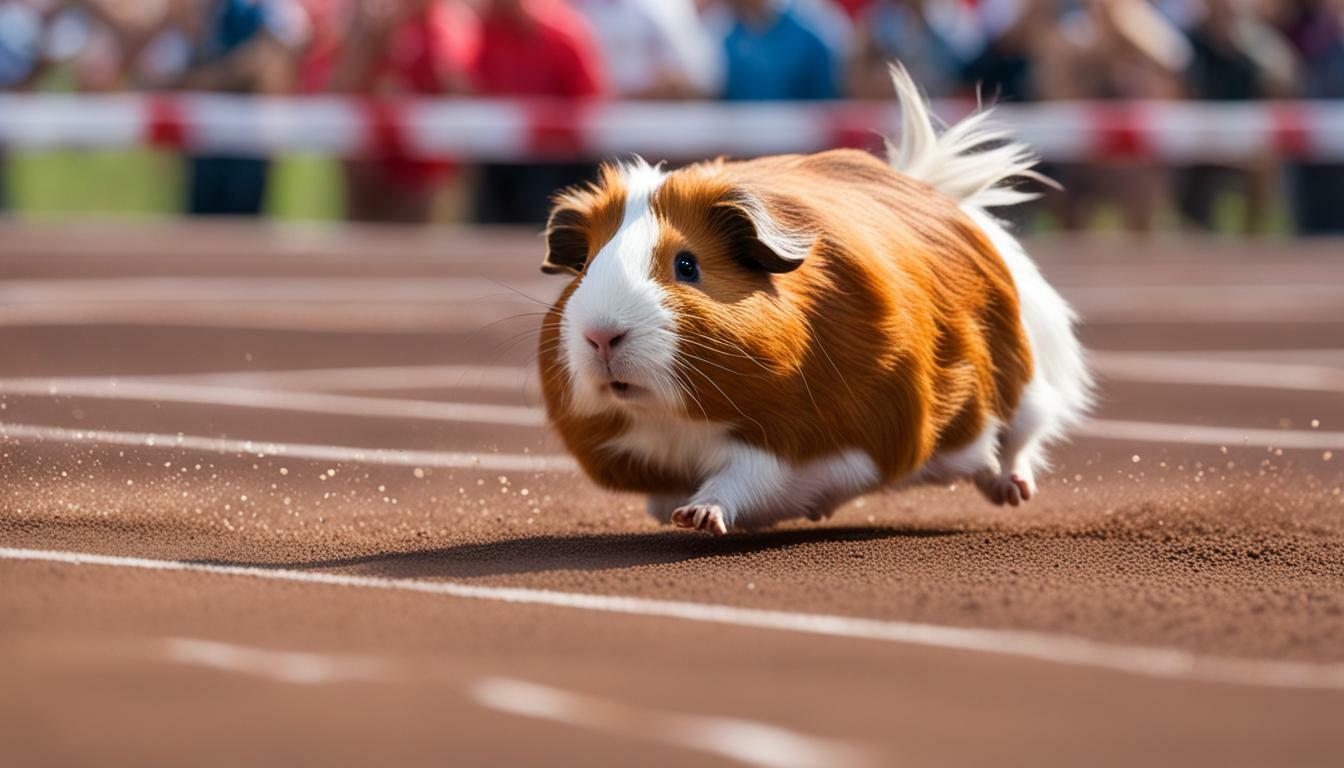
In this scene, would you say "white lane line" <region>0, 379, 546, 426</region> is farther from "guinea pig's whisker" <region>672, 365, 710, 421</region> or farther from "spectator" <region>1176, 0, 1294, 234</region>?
"spectator" <region>1176, 0, 1294, 234</region>

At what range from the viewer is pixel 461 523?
6742 millimetres

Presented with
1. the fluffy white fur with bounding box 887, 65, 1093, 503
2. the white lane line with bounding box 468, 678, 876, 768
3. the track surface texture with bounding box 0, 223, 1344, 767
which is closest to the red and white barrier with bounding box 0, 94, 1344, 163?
the track surface texture with bounding box 0, 223, 1344, 767

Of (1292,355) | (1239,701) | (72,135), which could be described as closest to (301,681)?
(1239,701)

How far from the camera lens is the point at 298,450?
25.9 feet

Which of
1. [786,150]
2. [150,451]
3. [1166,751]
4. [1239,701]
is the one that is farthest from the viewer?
[786,150]

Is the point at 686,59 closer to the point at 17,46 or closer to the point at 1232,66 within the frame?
the point at 1232,66

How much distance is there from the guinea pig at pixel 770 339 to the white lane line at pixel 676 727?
1.49 meters

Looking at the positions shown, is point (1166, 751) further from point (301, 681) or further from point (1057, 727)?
point (301, 681)

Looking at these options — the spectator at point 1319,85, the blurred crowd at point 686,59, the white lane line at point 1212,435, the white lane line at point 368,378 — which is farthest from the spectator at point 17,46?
the white lane line at point 1212,435

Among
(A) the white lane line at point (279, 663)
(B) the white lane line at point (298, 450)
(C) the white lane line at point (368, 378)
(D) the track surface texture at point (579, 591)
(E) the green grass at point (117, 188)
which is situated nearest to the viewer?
(D) the track surface texture at point (579, 591)

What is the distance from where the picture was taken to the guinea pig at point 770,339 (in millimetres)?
5746

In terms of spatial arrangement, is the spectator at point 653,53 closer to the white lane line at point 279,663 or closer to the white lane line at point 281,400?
the white lane line at point 281,400

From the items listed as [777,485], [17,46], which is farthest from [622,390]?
[17,46]

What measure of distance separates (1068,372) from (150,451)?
3.06 meters
